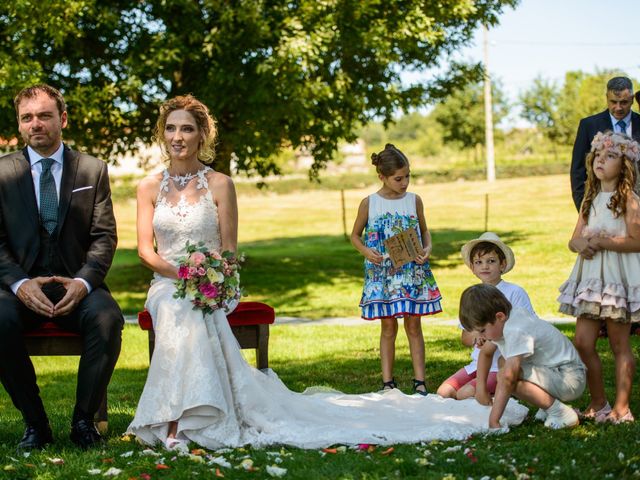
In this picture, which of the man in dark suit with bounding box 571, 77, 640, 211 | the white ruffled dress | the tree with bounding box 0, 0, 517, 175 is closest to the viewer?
the white ruffled dress

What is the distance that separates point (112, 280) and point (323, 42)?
7.00 meters

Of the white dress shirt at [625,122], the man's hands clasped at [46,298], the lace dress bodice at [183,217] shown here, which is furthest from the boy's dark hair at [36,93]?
the white dress shirt at [625,122]

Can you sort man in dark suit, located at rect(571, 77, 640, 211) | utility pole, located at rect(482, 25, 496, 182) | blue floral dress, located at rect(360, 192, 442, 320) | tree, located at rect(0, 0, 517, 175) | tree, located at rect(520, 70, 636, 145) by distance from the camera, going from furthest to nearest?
tree, located at rect(520, 70, 636, 145)
utility pole, located at rect(482, 25, 496, 182)
tree, located at rect(0, 0, 517, 175)
man in dark suit, located at rect(571, 77, 640, 211)
blue floral dress, located at rect(360, 192, 442, 320)

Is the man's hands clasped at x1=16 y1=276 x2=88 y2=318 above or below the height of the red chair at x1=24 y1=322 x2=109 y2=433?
above

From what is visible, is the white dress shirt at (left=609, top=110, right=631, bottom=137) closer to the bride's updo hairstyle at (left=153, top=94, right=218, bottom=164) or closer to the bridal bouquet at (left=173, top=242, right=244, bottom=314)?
the bride's updo hairstyle at (left=153, top=94, right=218, bottom=164)

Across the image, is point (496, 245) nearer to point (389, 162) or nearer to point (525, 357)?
point (525, 357)

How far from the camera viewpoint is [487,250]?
20.9 feet

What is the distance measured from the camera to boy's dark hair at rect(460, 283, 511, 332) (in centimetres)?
554

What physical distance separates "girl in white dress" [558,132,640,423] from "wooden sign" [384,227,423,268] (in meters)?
1.41

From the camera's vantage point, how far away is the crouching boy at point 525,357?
5508 millimetres

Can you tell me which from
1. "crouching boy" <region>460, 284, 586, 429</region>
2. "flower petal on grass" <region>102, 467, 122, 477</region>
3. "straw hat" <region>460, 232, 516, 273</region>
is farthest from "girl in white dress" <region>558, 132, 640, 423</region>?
"flower petal on grass" <region>102, 467, 122, 477</region>

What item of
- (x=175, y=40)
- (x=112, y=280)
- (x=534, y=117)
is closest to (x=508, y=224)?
(x=112, y=280)

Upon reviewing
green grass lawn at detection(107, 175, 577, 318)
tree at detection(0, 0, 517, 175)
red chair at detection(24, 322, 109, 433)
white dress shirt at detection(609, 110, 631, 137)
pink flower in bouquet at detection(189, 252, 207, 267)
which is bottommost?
green grass lawn at detection(107, 175, 577, 318)

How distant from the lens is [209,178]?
6.14 metres
